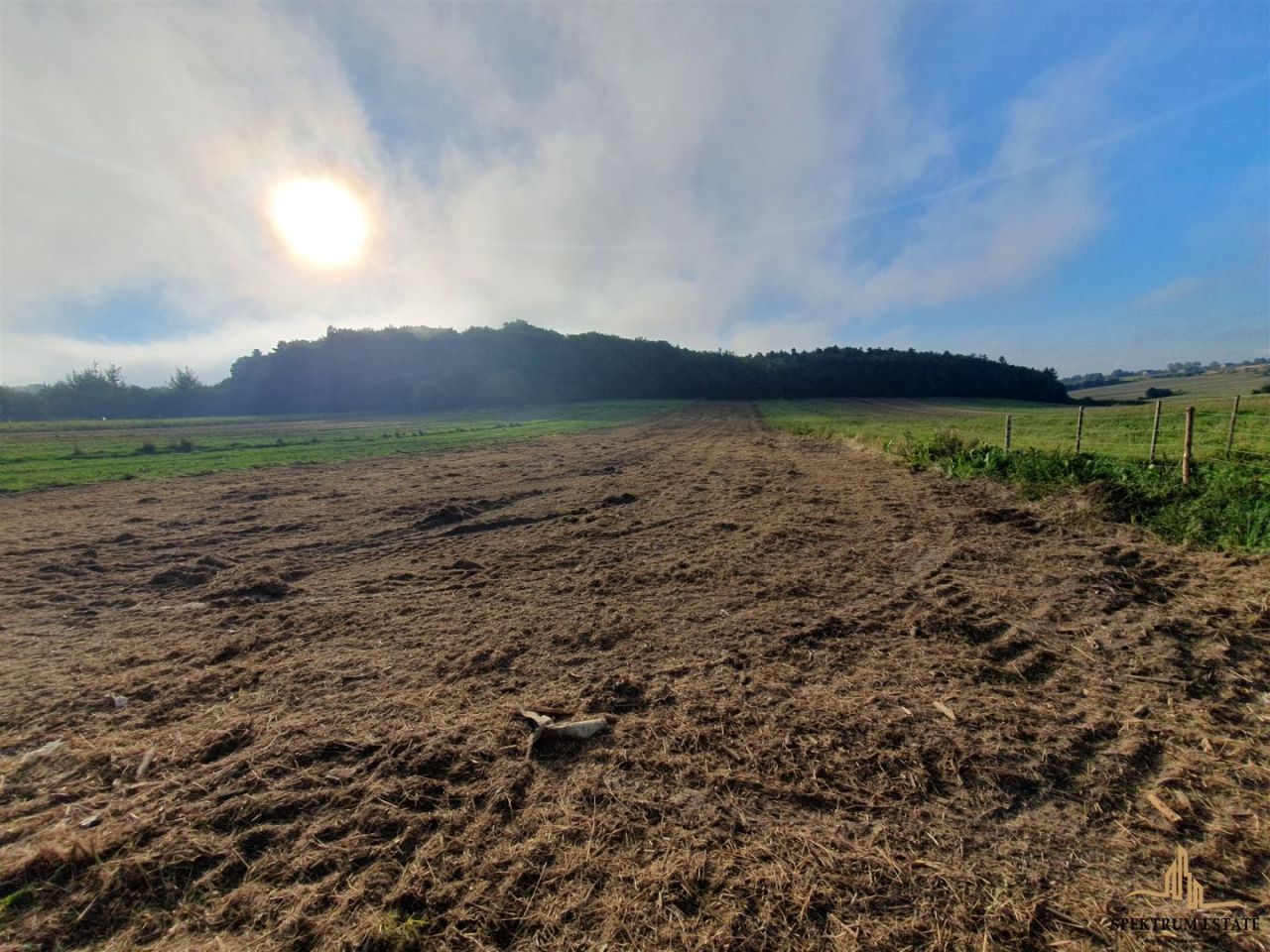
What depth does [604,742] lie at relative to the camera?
354 centimetres

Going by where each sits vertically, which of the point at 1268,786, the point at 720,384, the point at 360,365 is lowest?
the point at 1268,786

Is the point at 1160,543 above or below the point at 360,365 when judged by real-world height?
below

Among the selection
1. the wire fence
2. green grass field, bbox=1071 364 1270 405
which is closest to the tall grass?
the wire fence

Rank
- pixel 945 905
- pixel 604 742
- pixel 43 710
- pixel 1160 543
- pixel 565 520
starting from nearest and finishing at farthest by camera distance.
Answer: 1. pixel 945 905
2. pixel 604 742
3. pixel 43 710
4. pixel 1160 543
5. pixel 565 520

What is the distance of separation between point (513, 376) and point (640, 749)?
9565 cm

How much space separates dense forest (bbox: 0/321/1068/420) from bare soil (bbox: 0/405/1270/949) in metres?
88.0

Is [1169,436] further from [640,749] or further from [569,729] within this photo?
[569,729]

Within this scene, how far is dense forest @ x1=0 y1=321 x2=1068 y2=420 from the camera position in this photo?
93.0 meters

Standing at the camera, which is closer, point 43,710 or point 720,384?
point 43,710

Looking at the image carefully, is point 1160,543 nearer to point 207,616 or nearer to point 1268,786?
point 1268,786

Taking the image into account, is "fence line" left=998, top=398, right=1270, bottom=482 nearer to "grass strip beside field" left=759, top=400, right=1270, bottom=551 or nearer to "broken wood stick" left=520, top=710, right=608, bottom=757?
"grass strip beside field" left=759, top=400, right=1270, bottom=551

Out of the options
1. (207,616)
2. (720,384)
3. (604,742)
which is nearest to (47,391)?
(720,384)

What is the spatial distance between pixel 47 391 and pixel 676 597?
12704 cm

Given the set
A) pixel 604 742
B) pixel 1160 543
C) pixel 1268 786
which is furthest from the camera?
pixel 1160 543
